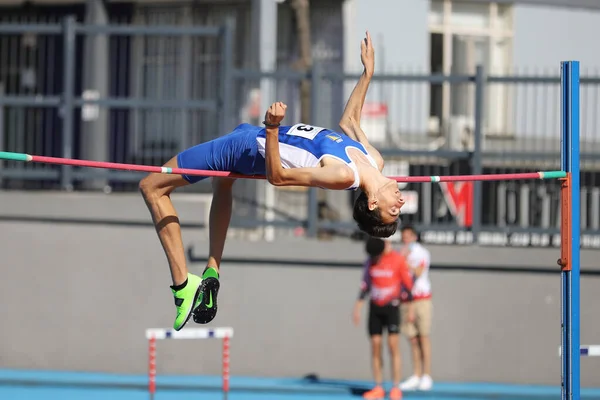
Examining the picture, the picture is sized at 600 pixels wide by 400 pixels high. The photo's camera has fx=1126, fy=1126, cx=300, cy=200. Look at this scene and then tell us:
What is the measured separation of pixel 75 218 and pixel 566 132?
7258 millimetres

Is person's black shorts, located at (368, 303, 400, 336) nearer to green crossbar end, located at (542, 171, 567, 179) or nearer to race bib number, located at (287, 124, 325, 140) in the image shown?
green crossbar end, located at (542, 171, 567, 179)

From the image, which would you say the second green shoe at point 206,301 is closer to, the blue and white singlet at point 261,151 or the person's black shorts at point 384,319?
the blue and white singlet at point 261,151

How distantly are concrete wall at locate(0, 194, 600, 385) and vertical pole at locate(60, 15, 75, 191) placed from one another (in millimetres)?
494

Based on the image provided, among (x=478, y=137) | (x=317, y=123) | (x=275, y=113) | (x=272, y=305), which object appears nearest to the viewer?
(x=275, y=113)

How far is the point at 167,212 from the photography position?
7.89m

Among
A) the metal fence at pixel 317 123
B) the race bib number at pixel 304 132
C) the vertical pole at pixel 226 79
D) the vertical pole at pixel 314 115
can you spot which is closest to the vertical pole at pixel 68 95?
the metal fence at pixel 317 123

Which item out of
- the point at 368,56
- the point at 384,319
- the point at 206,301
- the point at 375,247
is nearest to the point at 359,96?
the point at 368,56

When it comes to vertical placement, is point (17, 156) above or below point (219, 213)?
above

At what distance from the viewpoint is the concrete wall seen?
1354 centimetres

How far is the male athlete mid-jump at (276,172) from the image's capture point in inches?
A: 279

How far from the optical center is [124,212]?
44.6 feet

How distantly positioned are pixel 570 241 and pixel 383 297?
4.68 meters

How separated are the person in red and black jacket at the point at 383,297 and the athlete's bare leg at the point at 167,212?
488 centimetres

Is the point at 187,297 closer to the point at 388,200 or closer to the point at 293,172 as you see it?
the point at 293,172
